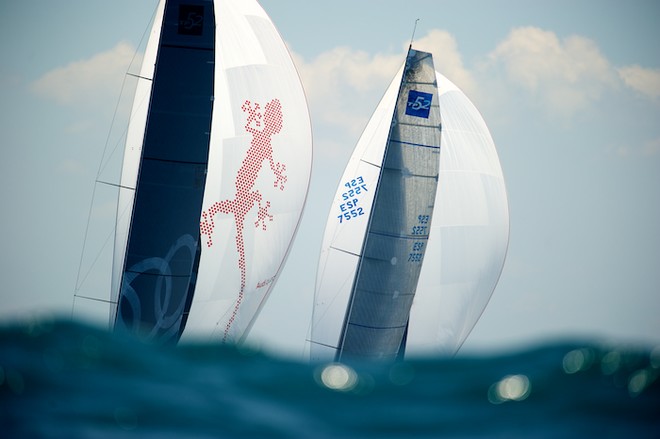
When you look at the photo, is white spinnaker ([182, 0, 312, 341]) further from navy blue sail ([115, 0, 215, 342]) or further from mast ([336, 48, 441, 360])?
mast ([336, 48, 441, 360])

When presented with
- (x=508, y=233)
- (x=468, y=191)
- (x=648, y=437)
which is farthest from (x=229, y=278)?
(x=648, y=437)

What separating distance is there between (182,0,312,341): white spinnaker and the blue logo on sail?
236cm

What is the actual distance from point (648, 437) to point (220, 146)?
825 centimetres

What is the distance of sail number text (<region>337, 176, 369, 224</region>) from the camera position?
1605cm

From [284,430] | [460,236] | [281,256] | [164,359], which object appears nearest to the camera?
[284,430]

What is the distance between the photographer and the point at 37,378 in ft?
19.0

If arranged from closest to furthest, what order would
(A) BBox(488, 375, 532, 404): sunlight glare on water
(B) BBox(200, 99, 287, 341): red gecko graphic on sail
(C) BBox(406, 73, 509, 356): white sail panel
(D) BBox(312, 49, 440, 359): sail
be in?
(A) BBox(488, 375, 532, 404): sunlight glare on water < (B) BBox(200, 99, 287, 341): red gecko graphic on sail < (D) BBox(312, 49, 440, 359): sail < (C) BBox(406, 73, 509, 356): white sail panel

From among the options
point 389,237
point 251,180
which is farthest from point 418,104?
point 251,180

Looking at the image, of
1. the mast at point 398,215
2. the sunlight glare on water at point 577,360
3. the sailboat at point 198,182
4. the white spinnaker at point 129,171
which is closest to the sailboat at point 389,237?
the mast at point 398,215

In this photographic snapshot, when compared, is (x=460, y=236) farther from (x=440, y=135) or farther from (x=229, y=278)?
(x=229, y=278)

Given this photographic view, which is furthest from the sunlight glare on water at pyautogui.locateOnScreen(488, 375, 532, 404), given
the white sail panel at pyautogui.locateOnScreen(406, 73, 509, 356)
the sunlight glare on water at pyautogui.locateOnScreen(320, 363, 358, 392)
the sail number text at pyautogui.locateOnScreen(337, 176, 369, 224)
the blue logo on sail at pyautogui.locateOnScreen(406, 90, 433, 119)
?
the white sail panel at pyautogui.locateOnScreen(406, 73, 509, 356)

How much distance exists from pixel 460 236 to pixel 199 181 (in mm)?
6005

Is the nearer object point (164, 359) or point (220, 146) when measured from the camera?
point (164, 359)

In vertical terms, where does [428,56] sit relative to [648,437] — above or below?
above
